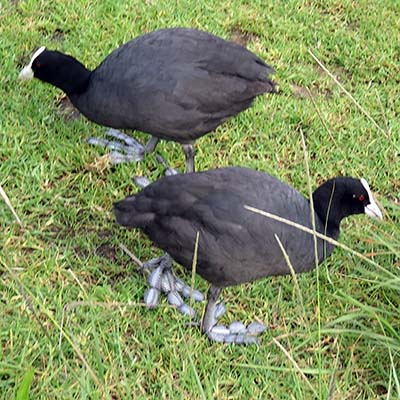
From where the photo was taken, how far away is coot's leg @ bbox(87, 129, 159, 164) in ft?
12.4

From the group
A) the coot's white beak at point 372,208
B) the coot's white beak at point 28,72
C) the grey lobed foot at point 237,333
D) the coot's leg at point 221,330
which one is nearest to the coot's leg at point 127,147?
the coot's white beak at point 28,72

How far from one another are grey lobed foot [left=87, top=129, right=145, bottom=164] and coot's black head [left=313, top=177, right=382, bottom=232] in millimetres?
1205

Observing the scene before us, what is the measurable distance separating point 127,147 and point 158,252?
844mm

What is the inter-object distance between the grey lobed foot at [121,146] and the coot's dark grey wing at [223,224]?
86 centimetres

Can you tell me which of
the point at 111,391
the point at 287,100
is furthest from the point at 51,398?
the point at 287,100

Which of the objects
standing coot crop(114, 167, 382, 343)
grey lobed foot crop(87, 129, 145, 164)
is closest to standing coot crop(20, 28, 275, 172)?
grey lobed foot crop(87, 129, 145, 164)

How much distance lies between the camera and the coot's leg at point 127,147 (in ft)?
12.4

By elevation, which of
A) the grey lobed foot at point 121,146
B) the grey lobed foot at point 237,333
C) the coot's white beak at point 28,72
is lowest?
the grey lobed foot at point 237,333

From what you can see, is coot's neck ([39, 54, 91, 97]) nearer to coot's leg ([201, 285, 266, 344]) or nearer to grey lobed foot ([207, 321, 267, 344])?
coot's leg ([201, 285, 266, 344])

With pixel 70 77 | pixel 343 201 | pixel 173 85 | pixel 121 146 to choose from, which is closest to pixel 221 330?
pixel 343 201

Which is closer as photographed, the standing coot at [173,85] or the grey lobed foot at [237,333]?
the grey lobed foot at [237,333]

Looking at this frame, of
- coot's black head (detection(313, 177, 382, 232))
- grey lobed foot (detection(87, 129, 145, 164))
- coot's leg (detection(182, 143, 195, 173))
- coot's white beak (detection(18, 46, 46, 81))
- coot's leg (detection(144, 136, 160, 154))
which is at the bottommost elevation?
grey lobed foot (detection(87, 129, 145, 164))

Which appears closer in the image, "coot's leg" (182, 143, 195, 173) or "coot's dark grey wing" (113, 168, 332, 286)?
"coot's dark grey wing" (113, 168, 332, 286)

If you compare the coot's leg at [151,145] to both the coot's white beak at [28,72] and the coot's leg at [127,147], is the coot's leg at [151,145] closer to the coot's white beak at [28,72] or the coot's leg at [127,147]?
the coot's leg at [127,147]
